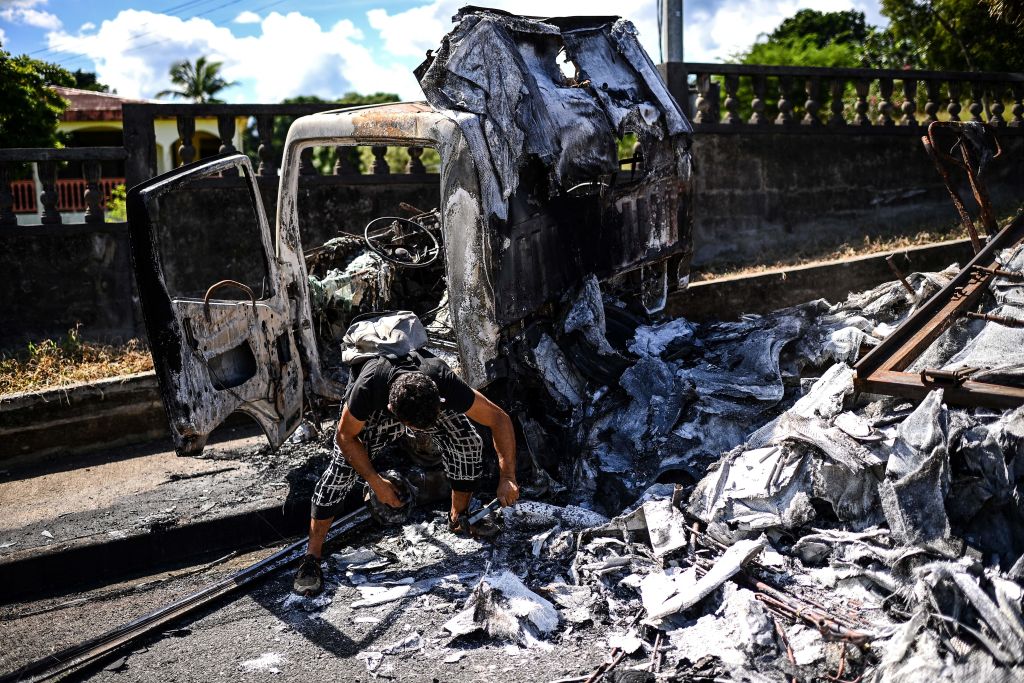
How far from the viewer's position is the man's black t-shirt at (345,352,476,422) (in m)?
4.15

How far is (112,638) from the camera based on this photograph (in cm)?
393

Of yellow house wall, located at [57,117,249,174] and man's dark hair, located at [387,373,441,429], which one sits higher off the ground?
yellow house wall, located at [57,117,249,174]

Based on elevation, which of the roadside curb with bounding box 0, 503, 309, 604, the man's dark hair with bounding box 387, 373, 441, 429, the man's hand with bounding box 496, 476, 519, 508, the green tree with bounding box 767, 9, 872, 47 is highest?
the green tree with bounding box 767, 9, 872, 47

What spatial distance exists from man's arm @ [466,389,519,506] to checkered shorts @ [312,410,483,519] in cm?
18

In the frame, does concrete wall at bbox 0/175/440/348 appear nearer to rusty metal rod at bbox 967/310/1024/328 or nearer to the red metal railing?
rusty metal rod at bbox 967/310/1024/328

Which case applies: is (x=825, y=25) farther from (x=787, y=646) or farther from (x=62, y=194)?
(x=787, y=646)

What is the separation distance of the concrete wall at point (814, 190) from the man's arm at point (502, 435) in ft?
17.2

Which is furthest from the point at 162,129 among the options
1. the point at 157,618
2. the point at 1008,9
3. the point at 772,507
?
the point at 772,507

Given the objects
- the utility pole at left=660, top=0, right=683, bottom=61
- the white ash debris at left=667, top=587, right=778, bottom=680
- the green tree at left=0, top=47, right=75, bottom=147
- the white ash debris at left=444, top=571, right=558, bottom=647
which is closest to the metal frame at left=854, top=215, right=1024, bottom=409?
the white ash debris at left=667, top=587, right=778, bottom=680

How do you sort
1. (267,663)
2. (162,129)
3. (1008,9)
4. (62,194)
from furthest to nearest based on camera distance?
1. (162,129)
2. (62,194)
3. (1008,9)
4. (267,663)

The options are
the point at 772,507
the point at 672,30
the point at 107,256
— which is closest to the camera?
the point at 772,507

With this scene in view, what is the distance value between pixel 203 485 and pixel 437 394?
2.30 m

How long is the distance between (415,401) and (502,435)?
1.82 ft

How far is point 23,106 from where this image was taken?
12.7 metres
